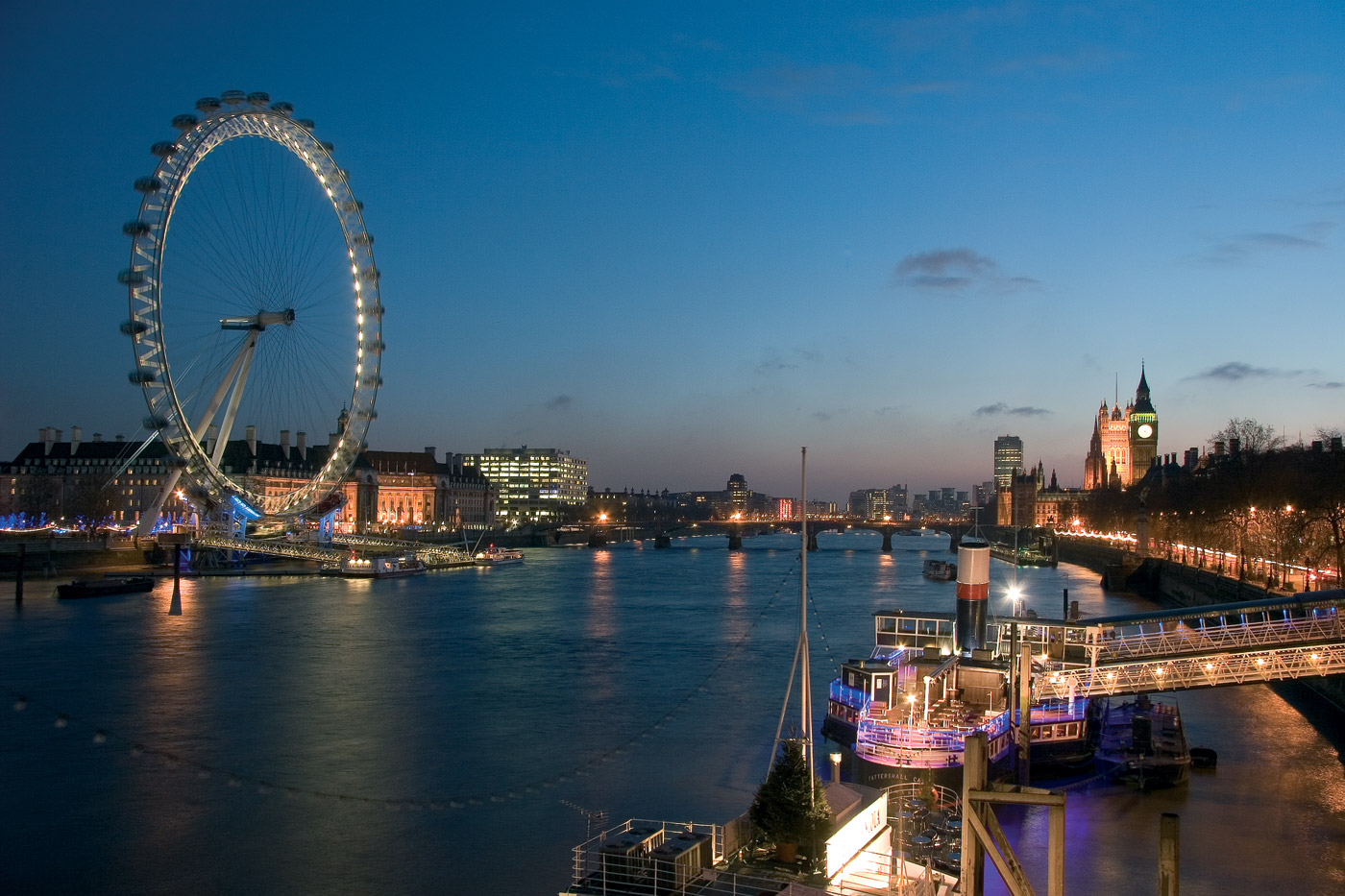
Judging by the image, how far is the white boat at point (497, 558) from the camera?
97.5 meters

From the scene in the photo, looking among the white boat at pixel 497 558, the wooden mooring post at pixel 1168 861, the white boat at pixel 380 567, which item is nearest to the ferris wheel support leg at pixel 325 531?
the white boat at pixel 380 567

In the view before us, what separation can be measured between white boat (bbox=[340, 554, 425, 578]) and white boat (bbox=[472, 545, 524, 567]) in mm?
9715

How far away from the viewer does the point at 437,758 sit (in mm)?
24469

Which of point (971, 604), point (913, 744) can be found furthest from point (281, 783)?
point (971, 604)

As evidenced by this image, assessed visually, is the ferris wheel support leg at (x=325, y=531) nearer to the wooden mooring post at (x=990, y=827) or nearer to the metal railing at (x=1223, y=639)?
the metal railing at (x=1223, y=639)

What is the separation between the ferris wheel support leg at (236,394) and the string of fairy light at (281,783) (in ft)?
98.2

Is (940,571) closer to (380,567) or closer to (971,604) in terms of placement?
(380,567)

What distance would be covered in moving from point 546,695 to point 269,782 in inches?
428

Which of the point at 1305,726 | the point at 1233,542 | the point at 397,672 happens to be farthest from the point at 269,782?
the point at 1233,542

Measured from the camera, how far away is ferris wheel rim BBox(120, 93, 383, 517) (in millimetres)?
47844

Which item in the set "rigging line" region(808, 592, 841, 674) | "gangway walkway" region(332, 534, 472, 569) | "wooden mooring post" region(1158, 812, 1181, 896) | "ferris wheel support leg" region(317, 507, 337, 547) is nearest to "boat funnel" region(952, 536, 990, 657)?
"rigging line" region(808, 592, 841, 674)

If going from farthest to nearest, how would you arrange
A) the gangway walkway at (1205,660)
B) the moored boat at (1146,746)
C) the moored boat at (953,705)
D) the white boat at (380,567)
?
the white boat at (380,567)
the gangway walkway at (1205,660)
the moored boat at (1146,746)
the moored boat at (953,705)

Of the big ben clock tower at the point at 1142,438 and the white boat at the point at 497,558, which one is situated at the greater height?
the big ben clock tower at the point at 1142,438

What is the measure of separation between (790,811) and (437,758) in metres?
14.2
